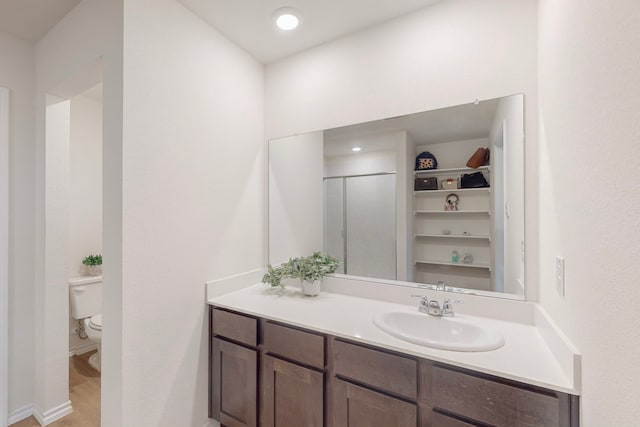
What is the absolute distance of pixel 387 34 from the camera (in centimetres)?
177

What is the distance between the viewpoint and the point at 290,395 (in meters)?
1.47

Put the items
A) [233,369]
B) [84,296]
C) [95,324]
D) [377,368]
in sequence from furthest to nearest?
[84,296] → [95,324] → [233,369] → [377,368]

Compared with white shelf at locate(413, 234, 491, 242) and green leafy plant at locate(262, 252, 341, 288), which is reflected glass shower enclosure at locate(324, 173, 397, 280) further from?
white shelf at locate(413, 234, 491, 242)

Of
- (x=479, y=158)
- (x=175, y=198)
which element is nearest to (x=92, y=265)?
(x=175, y=198)

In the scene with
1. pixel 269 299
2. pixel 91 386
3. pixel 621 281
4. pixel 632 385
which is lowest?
pixel 91 386

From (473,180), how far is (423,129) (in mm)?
409

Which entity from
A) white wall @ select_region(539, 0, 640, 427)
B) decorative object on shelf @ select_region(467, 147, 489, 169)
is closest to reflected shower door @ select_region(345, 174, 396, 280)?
decorative object on shelf @ select_region(467, 147, 489, 169)

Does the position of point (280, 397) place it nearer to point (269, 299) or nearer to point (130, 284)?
point (269, 299)

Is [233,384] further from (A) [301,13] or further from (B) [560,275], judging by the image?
(A) [301,13]

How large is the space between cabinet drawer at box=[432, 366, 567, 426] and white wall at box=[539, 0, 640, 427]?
4.3 inches

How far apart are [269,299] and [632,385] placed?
1.60 m

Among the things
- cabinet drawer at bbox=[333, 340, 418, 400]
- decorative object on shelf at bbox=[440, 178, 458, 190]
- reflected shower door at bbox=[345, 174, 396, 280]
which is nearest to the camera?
cabinet drawer at bbox=[333, 340, 418, 400]

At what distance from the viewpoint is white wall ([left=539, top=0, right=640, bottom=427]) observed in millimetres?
613

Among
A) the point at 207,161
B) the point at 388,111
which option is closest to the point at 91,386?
the point at 207,161
